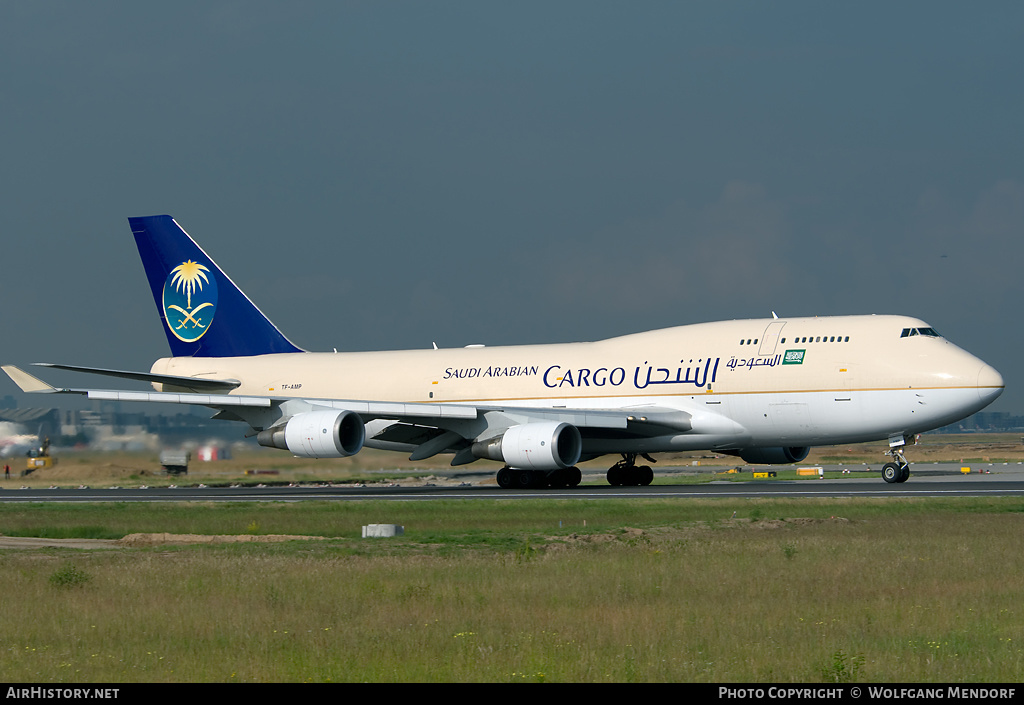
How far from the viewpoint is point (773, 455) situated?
119 feet

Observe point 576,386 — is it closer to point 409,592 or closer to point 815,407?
point 815,407

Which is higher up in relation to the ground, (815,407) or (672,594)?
(815,407)

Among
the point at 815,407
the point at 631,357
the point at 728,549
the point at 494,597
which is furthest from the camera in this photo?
the point at 631,357

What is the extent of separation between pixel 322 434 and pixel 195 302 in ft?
41.6

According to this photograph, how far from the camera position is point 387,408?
1334 inches

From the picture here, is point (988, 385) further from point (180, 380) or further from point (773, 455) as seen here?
point (180, 380)

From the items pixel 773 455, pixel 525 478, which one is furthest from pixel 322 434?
pixel 773 455

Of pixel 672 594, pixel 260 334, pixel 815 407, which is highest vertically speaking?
pixel 260 334

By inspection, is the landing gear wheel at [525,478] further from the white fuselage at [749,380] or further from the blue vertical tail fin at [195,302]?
the blue vertical tail fin at [195,302]

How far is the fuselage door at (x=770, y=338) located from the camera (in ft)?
109

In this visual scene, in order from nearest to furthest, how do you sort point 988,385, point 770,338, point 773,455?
point 988,385
point 770,338
point 773,455

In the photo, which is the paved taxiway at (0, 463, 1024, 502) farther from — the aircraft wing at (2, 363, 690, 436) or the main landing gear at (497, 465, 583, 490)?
the aircraft wing at (2, 363, 690, 436)

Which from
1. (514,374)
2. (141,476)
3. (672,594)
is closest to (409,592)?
(672,594)

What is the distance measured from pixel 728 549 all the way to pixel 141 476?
33175mm
